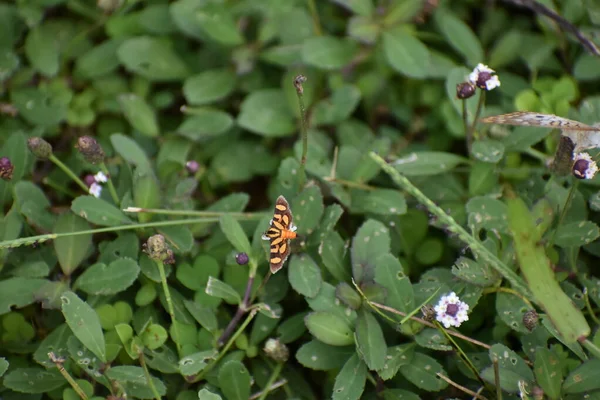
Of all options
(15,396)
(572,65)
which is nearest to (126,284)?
(15,396)

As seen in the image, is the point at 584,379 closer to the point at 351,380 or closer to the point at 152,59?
the point at 351,380

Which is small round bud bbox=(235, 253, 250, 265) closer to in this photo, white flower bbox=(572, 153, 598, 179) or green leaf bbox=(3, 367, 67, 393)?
green leaf bbox=(3, 367, 67, 393)

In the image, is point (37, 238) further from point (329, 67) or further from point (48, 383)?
point (329, 67)

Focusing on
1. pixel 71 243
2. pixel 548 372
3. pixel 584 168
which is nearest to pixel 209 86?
pixel 71 243

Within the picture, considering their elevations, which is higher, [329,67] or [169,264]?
[329,67]

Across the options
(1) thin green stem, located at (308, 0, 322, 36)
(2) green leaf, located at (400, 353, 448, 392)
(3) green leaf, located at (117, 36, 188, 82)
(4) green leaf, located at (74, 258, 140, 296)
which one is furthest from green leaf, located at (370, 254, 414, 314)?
(3) green leaf, located at (117, 36, 188, 82)
